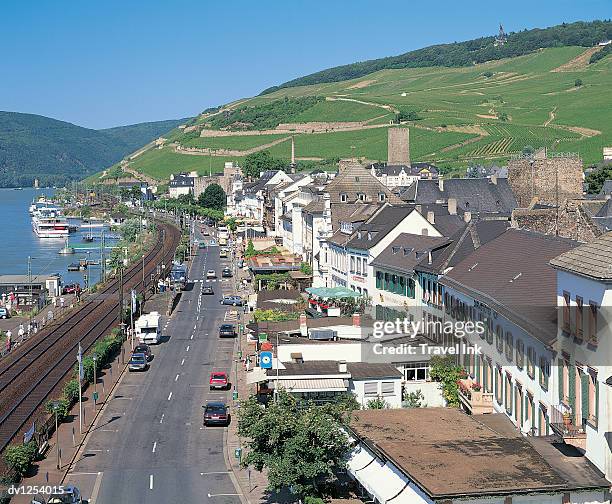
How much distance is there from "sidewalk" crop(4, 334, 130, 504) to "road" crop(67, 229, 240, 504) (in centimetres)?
42

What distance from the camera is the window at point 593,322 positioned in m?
25.4

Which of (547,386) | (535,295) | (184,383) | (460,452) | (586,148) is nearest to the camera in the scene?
(460,452)

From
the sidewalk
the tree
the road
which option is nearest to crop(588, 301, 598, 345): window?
the tree

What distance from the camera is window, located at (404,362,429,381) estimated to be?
42250 mm

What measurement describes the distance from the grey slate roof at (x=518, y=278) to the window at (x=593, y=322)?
368 cm

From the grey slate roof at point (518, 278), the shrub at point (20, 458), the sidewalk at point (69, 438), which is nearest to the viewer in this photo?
the grey slate roof at point (518, 278)

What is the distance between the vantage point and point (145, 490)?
115 ft

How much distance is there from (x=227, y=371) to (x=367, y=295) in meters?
12.8

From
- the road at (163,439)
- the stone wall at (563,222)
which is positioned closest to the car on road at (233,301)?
the road at (163,439)

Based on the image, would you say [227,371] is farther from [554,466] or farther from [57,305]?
[57,305]

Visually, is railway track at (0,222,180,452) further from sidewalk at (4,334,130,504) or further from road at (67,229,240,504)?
road at (67,229,240,504)

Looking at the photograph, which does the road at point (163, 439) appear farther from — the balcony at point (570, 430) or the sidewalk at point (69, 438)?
the balcony at point (570, 430)

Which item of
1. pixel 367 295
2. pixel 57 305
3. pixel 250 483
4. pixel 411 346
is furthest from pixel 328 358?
pixel 57 305

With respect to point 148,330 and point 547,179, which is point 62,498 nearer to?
point 148,330
